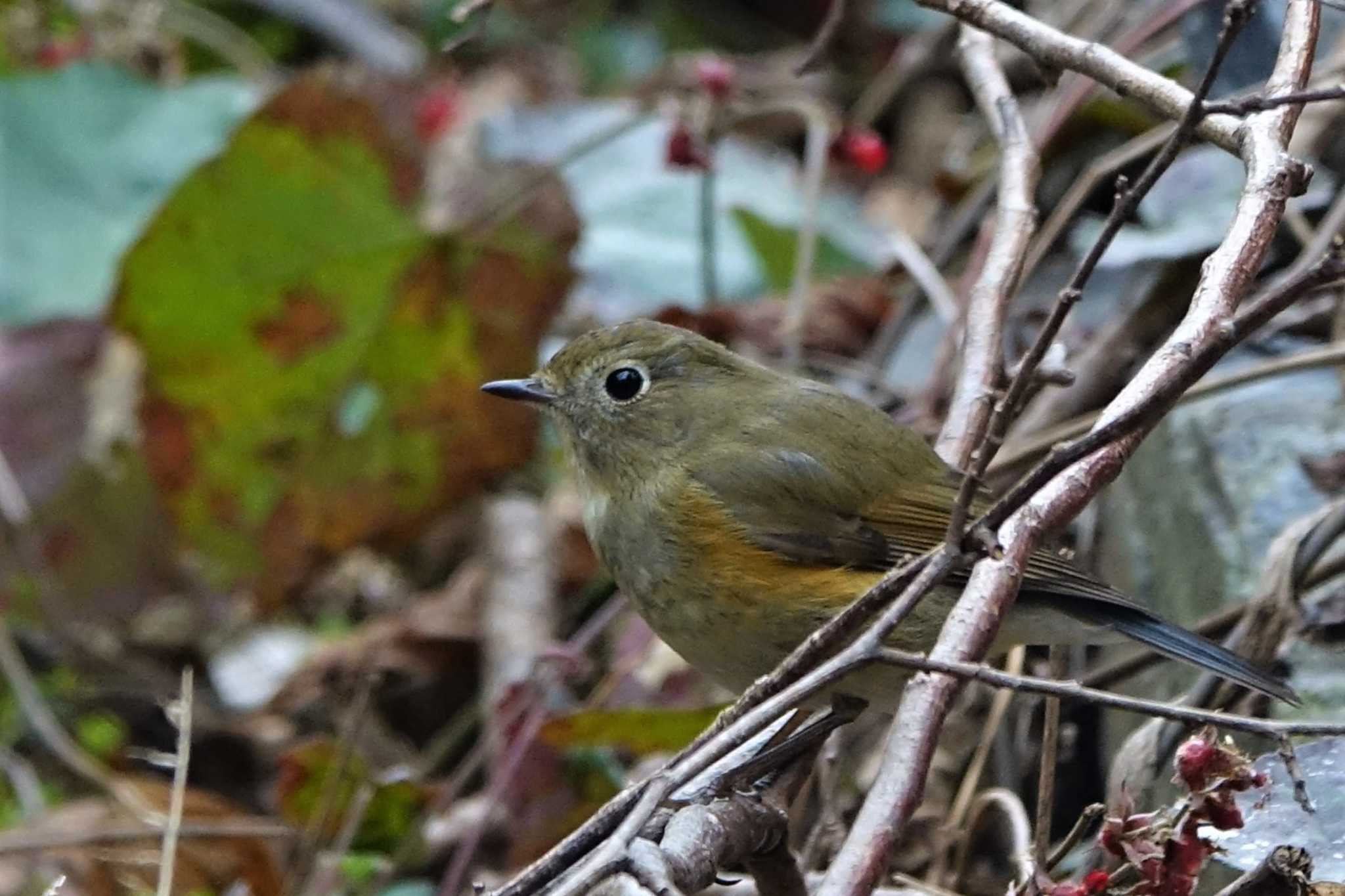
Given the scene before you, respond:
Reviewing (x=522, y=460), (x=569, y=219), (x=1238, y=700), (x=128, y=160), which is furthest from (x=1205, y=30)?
(x=128, y=160)

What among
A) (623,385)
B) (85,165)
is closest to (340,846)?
(623,385)

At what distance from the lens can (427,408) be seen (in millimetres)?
4520

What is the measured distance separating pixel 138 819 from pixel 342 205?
5.32 feet

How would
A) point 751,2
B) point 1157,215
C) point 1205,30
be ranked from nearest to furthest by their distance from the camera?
1. point 1205,30
2. point 1157,215
3. point 751,2

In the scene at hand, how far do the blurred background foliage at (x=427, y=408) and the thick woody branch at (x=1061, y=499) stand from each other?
0.84 m

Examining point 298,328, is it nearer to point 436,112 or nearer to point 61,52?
point 436,112

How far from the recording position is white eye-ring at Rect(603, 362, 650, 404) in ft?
10.2

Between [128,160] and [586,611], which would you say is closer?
[586,611]

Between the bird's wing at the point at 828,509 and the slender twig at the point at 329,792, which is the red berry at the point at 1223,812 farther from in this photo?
the slender twig at the point at 329,792

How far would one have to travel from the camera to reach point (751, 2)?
748 centimetres

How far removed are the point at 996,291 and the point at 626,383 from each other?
761 mm

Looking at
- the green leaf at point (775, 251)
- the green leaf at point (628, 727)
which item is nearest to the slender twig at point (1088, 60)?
the green leaf at point (628, 727)

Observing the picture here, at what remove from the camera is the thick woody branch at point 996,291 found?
2.62 metres

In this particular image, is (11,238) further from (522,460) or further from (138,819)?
(138,819)
